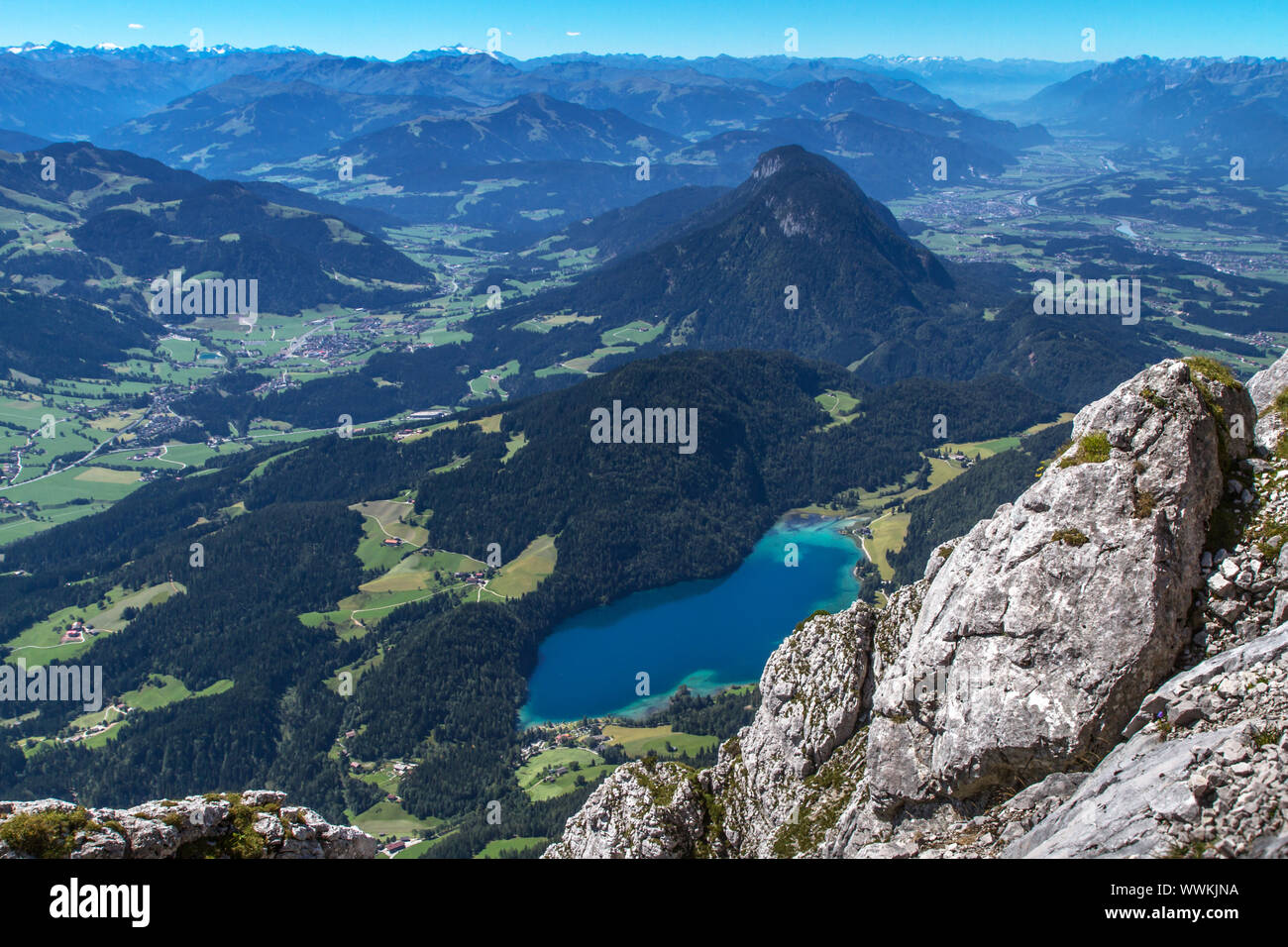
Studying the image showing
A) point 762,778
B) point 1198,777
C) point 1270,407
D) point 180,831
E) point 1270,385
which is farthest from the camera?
point 762,778

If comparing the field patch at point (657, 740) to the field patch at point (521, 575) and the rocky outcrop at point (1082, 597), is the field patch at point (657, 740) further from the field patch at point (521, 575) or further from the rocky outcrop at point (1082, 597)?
the rocky outcrop at point (1082, 597)

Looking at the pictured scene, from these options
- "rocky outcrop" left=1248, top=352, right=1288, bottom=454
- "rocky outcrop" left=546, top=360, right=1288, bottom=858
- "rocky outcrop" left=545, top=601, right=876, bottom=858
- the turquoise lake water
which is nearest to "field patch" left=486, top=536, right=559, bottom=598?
the turquoise lake water

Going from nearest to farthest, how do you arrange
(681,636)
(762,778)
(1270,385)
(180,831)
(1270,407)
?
(180,831) < (1270,407) < (1270,385) < (762,778) < (681,636)

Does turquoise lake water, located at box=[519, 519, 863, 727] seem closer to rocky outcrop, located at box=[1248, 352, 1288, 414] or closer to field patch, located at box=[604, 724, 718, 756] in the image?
field patch, located at box=[604, 724, 718, 756]

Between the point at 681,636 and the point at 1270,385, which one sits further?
the point at 681,636

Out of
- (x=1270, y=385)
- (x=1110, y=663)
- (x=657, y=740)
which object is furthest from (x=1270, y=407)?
(x=657, y=740)

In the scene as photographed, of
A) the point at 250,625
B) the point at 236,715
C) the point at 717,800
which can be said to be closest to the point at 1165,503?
the point at 717,800

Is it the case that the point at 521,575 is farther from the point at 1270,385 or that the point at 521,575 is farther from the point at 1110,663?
the point at 1110,663
